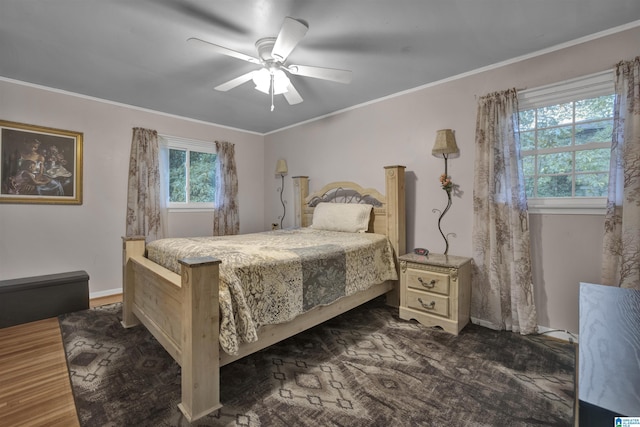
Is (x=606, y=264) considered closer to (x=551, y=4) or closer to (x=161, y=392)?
(x=551, y=4)

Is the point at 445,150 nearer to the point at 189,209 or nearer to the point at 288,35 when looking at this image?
the point at 288,35

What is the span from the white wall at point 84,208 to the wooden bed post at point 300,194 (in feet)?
5.75

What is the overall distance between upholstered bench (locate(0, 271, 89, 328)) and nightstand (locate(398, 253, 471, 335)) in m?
3.32

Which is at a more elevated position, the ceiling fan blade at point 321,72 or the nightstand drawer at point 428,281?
the ceiling fan blade at point 321,72

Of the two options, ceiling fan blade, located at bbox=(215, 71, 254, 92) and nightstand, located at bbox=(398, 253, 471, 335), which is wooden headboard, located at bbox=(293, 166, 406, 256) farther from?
ceiling fan blade, located at bbox=(215, 71, 254, 92)

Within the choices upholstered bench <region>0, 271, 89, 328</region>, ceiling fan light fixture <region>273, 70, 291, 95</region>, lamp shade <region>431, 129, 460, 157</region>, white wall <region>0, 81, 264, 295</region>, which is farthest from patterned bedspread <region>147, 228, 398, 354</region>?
white wall <region>0, 81, 264, 295</region>

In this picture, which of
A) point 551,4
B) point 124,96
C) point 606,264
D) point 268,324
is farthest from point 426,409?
point 124,96

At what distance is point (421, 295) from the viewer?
2637mm

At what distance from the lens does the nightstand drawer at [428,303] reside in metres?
2.50

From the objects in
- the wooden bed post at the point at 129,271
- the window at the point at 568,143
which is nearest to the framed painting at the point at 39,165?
the wooden bed post at the point at 129,271

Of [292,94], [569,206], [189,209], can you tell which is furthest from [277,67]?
[189,209]

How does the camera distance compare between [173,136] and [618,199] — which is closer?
[618,199]

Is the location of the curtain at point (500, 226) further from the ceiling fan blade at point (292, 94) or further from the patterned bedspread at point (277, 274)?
the ceiling fan blade at point (292, 94)

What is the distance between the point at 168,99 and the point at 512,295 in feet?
14.0
